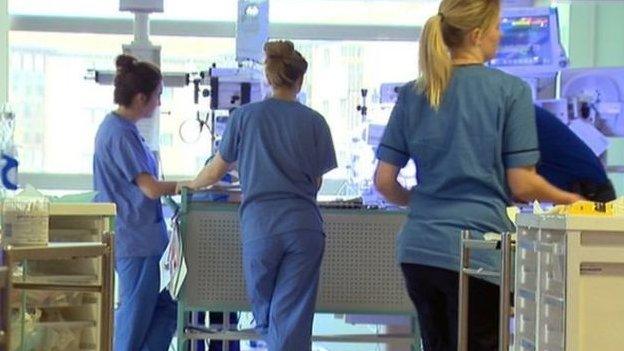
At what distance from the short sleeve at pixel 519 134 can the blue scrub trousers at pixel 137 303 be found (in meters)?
2.07

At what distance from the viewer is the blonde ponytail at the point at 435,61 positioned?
2.23m

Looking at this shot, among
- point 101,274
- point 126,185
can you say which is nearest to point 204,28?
point 126,185

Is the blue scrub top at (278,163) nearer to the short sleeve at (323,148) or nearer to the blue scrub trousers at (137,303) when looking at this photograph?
the short sleeve at (323,148)

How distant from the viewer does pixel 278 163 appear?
3.40 meters

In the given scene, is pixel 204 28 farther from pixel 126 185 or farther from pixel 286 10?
pixel 126 185

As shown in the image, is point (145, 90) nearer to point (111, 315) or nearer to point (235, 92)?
point (235, 92)

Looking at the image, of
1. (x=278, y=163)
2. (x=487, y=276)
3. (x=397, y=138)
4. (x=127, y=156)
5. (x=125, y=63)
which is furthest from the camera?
(x=125, y=63)

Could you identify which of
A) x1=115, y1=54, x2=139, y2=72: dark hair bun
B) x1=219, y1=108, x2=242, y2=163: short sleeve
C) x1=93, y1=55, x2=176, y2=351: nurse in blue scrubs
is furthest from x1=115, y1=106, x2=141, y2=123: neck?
x1=219, y1=108, x2=242, y2=163: short sleeve

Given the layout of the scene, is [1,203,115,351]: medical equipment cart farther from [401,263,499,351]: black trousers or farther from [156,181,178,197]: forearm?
[156,181,178,197]: forearm

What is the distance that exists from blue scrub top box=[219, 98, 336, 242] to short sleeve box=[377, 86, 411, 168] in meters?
1.06

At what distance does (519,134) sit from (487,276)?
316 millimetres

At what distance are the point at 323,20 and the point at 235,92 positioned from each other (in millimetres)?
1957

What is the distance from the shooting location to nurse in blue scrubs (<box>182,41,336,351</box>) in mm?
3396

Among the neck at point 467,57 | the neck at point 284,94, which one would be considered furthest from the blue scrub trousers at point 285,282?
the neck at point 467,57
